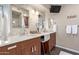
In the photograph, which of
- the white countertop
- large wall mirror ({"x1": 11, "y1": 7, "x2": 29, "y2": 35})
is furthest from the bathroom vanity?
large wall mirror ({"x1": 11, "y1": 7, "x2": 29, "y2": 35})

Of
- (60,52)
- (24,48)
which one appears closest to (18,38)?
(24,48)

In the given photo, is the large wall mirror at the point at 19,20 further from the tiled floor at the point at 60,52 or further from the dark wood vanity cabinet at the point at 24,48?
the tiled floor at the point at 60,52

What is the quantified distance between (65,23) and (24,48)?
23.4 inches

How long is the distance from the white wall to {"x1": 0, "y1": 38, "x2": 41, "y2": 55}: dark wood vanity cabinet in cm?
27

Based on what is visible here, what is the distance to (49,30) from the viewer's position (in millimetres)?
1599

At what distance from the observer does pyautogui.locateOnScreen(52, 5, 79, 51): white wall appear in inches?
59.2

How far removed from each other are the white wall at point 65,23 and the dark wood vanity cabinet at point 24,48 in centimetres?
27

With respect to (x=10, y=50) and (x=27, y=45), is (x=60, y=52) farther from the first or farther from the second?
(x=10, y=50)

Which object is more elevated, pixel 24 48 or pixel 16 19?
pixel 16 19

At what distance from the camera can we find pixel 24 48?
1595 millimetres

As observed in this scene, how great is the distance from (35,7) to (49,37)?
43 centimetres

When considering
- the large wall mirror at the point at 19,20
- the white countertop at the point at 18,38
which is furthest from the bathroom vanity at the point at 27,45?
the large wall mirror at the point at 19,20
